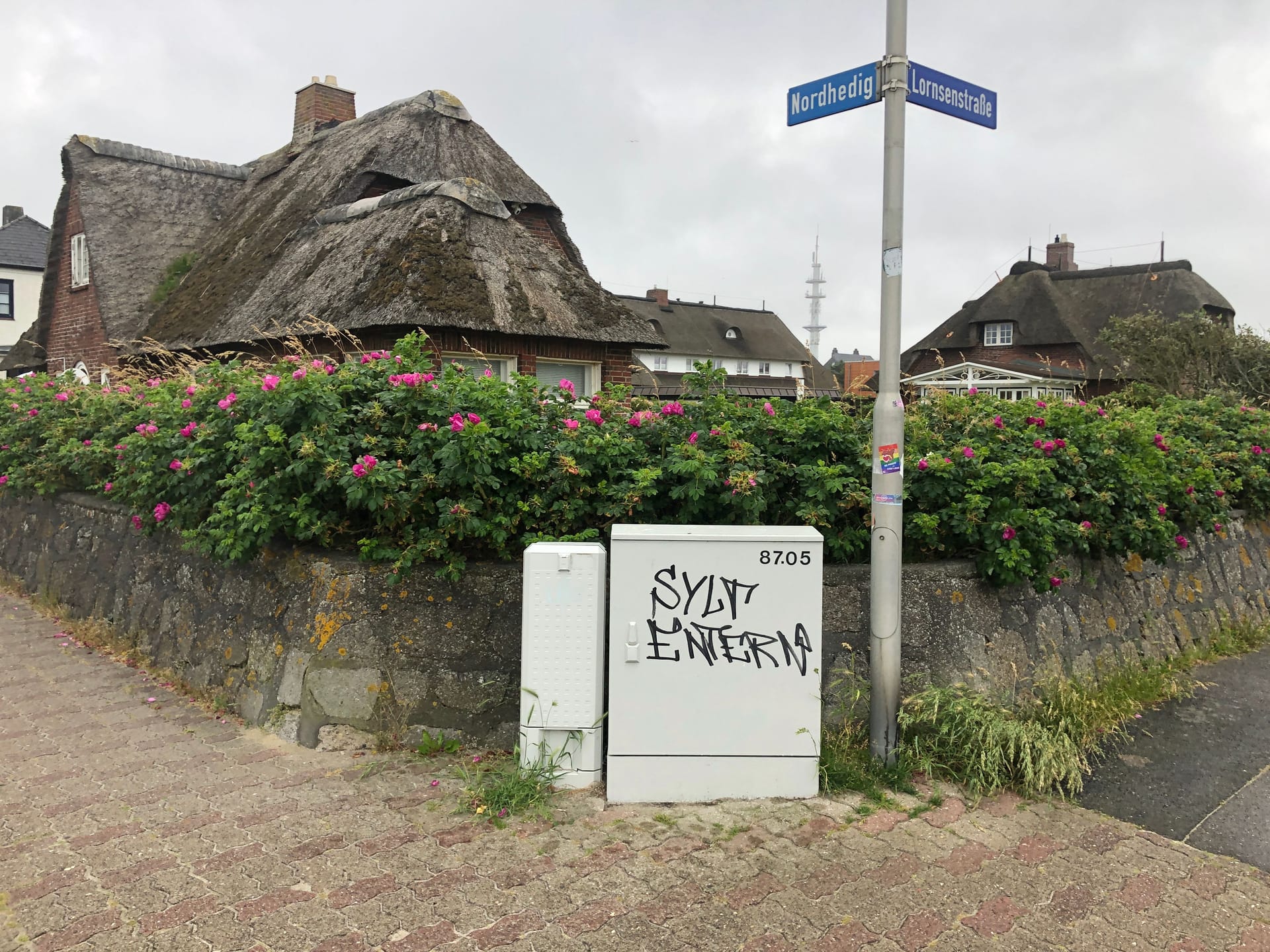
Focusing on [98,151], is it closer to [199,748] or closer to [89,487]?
[89,487]

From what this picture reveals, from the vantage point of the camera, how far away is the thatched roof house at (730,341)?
47.8 meters

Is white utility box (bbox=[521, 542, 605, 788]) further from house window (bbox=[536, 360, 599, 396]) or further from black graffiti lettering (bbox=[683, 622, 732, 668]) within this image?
house window (bbox=[536, 360, 599, 396])

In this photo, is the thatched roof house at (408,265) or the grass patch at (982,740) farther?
the thatched roof house at (408,265)

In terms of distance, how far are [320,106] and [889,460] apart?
16.8 metres

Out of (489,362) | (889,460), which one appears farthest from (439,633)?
(489,362)

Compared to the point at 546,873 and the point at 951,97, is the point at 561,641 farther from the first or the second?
the point at 951,97

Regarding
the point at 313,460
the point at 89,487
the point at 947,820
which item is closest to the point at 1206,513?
the point at 947,820

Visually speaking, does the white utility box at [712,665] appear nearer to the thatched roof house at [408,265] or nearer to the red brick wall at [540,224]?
the thatched roof house at [408,265]

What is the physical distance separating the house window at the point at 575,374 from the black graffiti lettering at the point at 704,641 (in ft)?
23.3

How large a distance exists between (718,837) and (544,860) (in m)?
0.70

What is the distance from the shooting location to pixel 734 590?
3.85 meters

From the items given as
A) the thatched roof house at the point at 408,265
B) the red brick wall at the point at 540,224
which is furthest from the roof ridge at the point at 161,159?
the red brick wall at the point at 540,224

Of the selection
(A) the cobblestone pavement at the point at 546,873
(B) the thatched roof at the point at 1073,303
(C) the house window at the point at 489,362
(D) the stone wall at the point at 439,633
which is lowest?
(A) the cobblestone pavement at the point at 546,873

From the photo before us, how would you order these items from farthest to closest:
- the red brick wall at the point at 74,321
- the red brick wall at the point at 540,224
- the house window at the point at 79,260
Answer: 1. the house window at the point at 79,260
2. the red brick wall at the point at 74,321
3. the red brick wall at the point at 540,224
